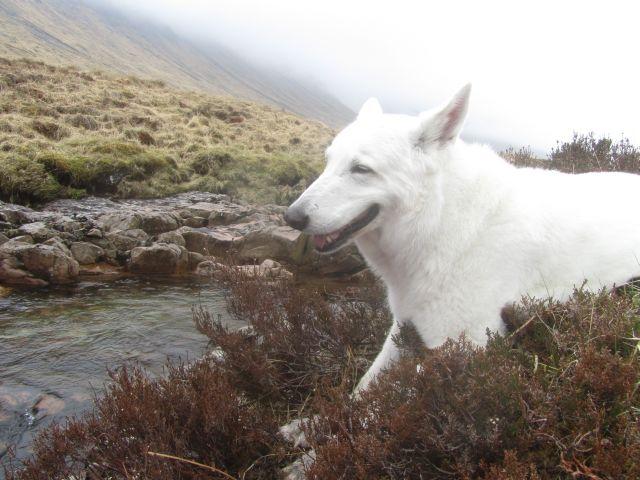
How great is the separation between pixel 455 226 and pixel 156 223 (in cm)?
884

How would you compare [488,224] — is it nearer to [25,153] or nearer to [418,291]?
[418,291]

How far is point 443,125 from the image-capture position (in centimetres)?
292

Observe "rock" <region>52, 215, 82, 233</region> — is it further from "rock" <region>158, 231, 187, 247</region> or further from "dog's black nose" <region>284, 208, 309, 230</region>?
"dog's black nose" <region>284, 208, 309, 230</region>

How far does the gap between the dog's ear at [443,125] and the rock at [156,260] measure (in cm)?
663

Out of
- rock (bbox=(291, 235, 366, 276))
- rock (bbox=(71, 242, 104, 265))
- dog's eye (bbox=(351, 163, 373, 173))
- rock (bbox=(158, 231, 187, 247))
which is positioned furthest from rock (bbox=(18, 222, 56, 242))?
dog's eye (bbox=(351, 163, 373, 173))

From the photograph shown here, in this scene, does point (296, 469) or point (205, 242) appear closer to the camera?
point (296, 469)

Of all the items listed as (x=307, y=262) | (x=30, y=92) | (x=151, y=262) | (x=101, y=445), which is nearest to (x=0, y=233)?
(x=151, y=262)

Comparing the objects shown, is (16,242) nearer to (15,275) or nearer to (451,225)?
(15,275)

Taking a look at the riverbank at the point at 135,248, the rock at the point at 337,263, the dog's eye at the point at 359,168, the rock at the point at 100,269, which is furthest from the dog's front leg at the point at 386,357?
the rock at the point at 100,269

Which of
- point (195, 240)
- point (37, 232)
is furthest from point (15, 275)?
point (195, 240)

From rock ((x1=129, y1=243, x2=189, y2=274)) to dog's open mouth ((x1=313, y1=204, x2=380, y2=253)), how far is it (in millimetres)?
6309

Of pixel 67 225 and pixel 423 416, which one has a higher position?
pixel 423 416

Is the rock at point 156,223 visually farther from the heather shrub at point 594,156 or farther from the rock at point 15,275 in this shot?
the heather shrub at point 594,156

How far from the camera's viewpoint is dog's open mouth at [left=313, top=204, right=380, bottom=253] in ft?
9.43
